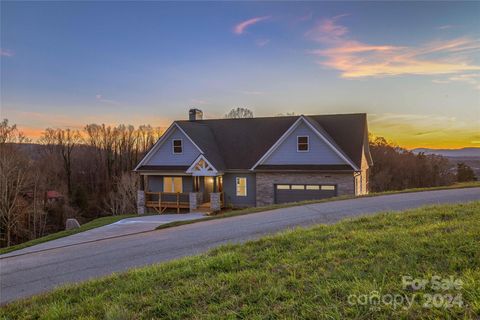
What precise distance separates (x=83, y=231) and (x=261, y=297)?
13.4 m

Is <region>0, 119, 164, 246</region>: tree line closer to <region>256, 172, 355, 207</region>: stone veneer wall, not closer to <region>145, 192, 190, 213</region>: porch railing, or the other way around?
<region>145, 192, 190, 213</region>: porch railing

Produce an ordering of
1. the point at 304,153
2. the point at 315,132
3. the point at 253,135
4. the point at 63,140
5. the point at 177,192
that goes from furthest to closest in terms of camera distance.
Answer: the point at 63,140
the point at 253,135
the point at 177,192
the point at 304,153
the point at 315,132

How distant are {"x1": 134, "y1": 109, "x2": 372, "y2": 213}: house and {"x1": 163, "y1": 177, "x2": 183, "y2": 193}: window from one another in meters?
0.07

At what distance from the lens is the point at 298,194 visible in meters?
19.3

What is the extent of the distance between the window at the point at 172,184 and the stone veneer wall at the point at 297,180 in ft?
20.6

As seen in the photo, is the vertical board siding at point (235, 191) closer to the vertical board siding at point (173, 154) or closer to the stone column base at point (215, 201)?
the stone column base at point (215, 201)

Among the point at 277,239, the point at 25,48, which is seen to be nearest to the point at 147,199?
the point at 25,48

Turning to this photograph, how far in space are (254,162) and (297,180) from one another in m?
3.44

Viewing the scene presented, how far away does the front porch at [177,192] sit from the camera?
20969 mm

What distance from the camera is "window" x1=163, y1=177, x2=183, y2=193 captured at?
22.4 meters

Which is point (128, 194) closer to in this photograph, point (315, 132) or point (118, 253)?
point (315, 132)

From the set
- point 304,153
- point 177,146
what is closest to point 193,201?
point 177,146

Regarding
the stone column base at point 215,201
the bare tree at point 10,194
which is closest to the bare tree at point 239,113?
the stone column base at point 215,201

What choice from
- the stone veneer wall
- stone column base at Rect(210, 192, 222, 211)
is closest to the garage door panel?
the stone veneer wall
